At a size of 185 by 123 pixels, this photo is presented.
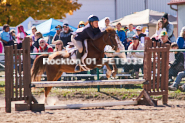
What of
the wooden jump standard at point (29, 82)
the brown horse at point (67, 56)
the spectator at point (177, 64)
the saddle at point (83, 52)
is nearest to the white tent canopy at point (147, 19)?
the spectator at point (177, 64)

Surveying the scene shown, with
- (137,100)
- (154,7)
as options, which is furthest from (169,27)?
(154,7)

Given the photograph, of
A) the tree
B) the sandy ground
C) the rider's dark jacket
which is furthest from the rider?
the tree

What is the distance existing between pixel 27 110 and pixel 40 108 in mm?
295

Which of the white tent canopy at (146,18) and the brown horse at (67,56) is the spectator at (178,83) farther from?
the white tent canopy at (146,18)

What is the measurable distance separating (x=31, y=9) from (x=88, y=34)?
15.3m

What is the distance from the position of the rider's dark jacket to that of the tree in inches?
569

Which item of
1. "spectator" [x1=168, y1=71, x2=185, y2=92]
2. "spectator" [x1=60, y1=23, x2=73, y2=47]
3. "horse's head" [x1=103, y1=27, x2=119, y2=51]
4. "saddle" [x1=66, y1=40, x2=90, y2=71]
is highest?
"spectator" [x1=60, y1=23, x2=73, y2=47]

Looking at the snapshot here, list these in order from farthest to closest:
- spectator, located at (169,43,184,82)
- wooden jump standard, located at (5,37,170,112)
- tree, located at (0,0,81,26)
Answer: tree, located at (0,0,81,26)
spectator, located at (169,43,184,82)
wooden jump standard, located at (5,37,170,112)

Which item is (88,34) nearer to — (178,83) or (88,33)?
(88,33)

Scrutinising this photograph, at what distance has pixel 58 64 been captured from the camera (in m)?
8.62

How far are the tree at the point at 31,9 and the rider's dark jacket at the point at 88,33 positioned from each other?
14.5 m

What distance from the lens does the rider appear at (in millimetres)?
8008

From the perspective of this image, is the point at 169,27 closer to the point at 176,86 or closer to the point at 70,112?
the point at 176,86

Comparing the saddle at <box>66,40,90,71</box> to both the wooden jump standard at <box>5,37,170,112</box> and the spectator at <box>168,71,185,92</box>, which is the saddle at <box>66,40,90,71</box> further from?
the spectator at <box>168,71,185,92</box>
